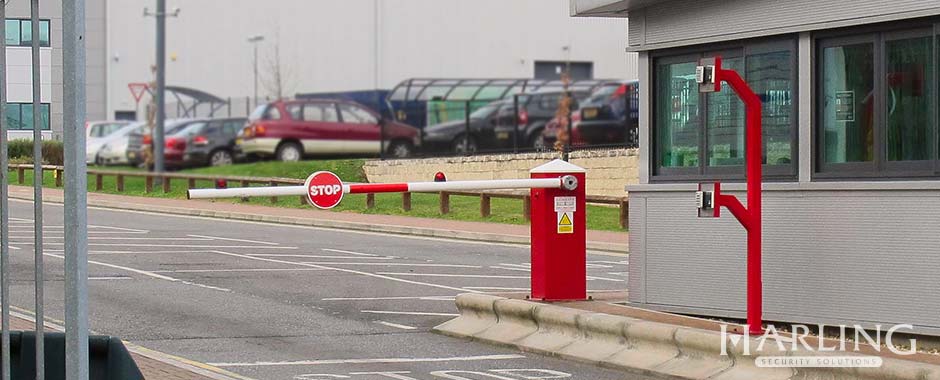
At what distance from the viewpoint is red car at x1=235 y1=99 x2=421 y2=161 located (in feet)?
139

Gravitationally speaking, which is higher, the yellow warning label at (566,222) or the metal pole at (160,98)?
the metal pole at (160,98)

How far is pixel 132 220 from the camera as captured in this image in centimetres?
2781

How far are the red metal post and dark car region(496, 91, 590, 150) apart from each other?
26178mm

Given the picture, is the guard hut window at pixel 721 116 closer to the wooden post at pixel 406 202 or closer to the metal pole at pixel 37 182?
the metal pole at pixel 37 182

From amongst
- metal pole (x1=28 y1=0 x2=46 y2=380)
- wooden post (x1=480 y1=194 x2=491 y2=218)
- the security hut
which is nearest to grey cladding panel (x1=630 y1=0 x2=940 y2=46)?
the security hut

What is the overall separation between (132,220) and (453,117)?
707 inches

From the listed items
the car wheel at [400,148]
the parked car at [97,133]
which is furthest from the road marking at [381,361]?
the parked car at [97,133]

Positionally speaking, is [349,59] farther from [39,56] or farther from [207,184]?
[39,56]

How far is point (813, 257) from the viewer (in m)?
11.2

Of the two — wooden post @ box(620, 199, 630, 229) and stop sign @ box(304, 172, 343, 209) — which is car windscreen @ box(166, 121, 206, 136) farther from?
stop sign @ box(304, 172, 343, 209)

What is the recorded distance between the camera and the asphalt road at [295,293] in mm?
11898

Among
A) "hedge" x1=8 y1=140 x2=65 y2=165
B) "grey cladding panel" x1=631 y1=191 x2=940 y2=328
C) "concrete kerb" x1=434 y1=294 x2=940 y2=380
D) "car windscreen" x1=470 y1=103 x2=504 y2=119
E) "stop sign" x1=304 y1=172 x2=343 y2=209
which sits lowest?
"concrete kerb" x1=434 y1=294 x2=940 y2=380

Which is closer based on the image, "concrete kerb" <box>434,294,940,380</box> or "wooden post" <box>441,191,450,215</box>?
"concrete kerb" <box>434,294,940,380</box>

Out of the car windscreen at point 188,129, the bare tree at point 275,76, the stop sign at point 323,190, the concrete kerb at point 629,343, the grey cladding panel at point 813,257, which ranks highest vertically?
the bare tree at point 275,76
